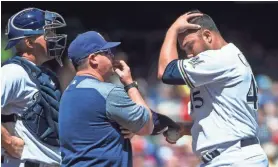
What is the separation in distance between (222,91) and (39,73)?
1053 mm

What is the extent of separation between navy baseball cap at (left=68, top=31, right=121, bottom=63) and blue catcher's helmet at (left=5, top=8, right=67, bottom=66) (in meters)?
0.48

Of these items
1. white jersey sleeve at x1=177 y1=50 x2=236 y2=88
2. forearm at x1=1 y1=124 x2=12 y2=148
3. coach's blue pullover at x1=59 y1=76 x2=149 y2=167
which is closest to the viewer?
coach's blue pullover at x1=59 y1=76 x2=149 y2=167

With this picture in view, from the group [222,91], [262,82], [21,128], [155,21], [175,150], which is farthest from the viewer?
[155,21]

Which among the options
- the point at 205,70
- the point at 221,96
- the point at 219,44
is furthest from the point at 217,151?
the point at 219,44

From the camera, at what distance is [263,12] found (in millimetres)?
10469

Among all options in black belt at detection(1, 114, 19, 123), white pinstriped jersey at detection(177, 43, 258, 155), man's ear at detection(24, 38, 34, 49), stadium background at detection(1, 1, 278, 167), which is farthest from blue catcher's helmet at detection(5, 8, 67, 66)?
stadium background at detection(1, 1, 278, 167)

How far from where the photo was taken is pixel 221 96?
3629 millimetres

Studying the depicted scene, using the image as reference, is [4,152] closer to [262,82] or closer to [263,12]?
[262,82]

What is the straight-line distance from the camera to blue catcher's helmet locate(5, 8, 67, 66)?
13.1 feet

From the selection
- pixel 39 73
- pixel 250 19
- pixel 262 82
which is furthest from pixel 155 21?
pixel 39 73

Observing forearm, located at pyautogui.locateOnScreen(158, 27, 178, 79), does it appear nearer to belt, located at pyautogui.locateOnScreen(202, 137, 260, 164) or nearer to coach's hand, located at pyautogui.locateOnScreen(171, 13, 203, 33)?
coach's hand, located at pyautogui.locateOnScreen(171, 13, 203, 33)

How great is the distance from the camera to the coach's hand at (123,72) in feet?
11.8

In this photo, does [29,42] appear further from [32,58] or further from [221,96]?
[221,96]

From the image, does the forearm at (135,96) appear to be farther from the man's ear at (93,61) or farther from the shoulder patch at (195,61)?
the shoulder patch at (195,61)
